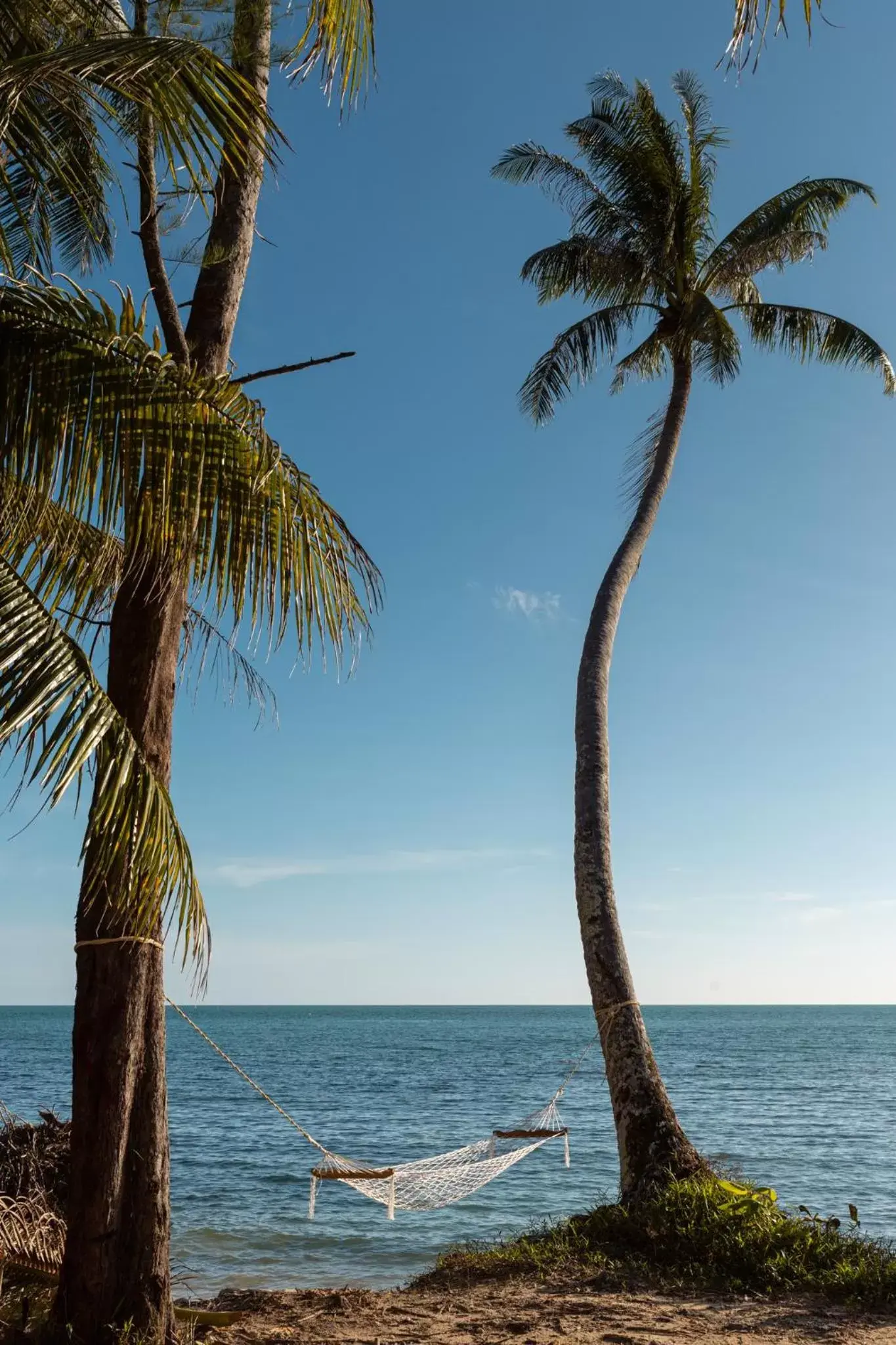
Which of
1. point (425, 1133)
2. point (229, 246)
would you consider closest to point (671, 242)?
point (229, 246)

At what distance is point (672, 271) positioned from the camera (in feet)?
26.9

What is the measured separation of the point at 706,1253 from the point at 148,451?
14.5 ft

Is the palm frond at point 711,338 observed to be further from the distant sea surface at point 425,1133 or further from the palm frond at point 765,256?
the distant sea surface at point 425,1133

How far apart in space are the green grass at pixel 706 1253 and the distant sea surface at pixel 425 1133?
1.55 metres

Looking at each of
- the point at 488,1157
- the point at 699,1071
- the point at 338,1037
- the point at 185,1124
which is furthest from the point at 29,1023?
the point at 488,1157

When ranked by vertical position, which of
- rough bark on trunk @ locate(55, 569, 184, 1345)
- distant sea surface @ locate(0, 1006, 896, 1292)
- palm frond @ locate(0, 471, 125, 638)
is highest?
palm frond @ locate(0, 471, 125, 638)

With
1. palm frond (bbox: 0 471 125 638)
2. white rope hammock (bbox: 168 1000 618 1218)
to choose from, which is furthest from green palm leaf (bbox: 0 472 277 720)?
white rope hammock (bbox: 168 1000 618 1218)

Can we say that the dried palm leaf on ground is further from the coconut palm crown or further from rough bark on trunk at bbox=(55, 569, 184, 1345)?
the coconut palm crown

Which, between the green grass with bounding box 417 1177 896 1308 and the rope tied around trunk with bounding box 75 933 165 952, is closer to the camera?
the rope tied around trunk with bounding box 75 933 165 952

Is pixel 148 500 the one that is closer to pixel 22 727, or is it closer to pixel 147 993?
pixel 22 727

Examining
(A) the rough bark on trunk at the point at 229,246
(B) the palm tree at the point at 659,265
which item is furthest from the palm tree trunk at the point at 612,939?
(A) the rough bark on trunk at the point at 229,246

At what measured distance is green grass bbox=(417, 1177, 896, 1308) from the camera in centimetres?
473

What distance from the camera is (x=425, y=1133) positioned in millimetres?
17703

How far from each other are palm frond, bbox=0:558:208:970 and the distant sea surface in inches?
196
